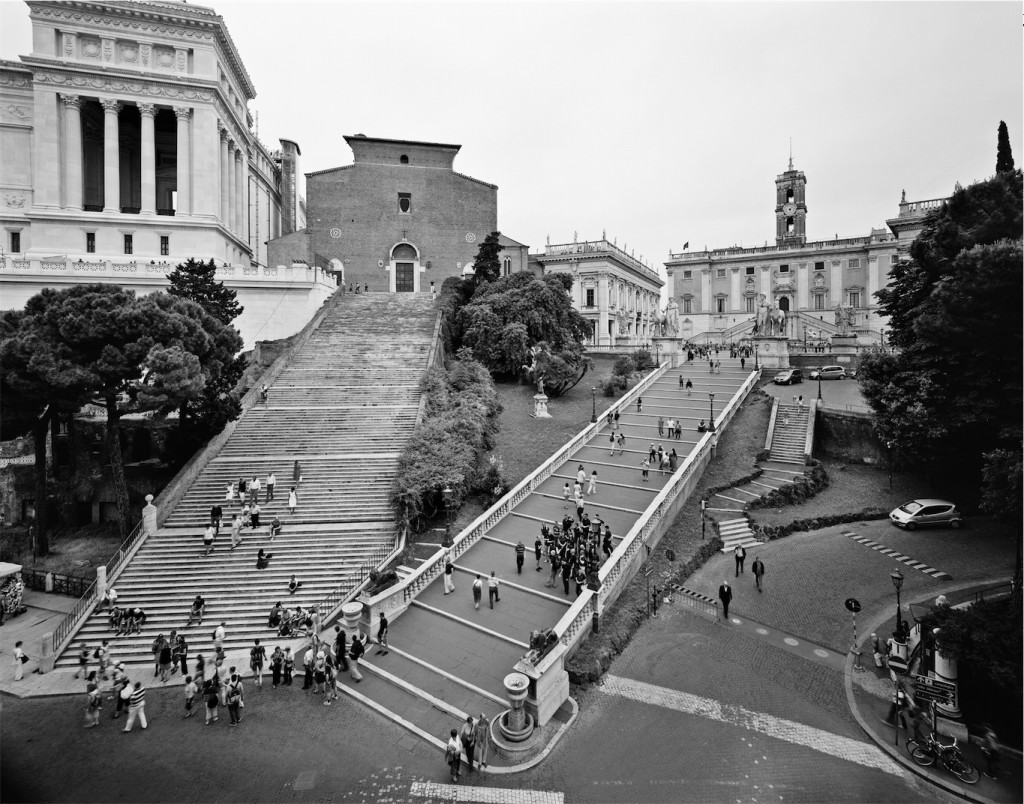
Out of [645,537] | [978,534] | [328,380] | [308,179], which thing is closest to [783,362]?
[978,534]

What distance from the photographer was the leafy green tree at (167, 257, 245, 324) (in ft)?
92.5

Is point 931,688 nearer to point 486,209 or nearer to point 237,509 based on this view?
point 237,509

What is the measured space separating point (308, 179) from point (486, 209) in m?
15.9

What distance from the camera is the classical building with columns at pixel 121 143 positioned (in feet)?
118

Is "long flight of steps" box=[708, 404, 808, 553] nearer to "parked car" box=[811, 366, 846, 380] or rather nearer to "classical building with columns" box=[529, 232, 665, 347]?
"parked car" box=[811, 366, 846, 380]

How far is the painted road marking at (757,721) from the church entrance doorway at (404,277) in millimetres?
42785

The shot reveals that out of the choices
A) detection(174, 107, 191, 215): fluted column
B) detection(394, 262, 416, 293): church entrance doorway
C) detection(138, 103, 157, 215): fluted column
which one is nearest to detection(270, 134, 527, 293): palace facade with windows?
detection(394, 262, 416, 293): church entrance doorway

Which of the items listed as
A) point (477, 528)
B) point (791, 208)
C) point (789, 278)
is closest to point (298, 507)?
point (477, 528)

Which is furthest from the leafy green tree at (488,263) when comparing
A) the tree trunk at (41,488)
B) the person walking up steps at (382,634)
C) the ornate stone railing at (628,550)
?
the person walking up steps at (382,634)

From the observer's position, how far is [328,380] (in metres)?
30.2

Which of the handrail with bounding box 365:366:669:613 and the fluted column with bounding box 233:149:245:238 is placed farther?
the fluted column with bounding box 233:149:245:238

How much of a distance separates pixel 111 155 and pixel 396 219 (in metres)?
20.7

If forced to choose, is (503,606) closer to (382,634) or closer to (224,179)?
(382,634)

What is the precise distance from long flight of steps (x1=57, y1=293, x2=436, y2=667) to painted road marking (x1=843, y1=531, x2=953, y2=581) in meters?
16.1
